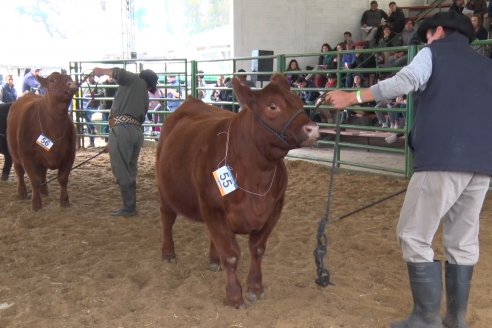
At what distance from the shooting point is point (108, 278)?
4004 mm

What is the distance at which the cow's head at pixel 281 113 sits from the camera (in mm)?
3051

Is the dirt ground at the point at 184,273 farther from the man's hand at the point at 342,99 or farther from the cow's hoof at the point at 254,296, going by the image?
the man's hand at the point at 342,99

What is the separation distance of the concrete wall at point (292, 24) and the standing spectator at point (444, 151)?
12102mm

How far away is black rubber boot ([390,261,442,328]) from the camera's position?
2943 millimetres

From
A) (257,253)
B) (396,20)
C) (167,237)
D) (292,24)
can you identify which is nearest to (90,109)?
(292,24)

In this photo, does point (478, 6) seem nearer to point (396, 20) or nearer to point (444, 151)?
point (396, 20)

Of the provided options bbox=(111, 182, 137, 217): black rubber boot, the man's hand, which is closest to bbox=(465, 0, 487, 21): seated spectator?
bbox=(111, 182, 137, 217): black rubber boot

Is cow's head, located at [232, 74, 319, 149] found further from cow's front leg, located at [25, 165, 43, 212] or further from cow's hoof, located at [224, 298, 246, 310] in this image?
cow's front leg, located at [25, 165, 43, 212]

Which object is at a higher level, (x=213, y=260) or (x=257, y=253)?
(x=257, y=253)

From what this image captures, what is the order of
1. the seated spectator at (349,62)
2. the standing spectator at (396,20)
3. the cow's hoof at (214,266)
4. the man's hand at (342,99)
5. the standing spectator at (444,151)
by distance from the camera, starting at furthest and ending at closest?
the standing spectator at (396,20) < the seated spectator at (349,62) < the cow's hoof at (214,266) < the man's hand at (342,99) < the standing spectator at (444,151)

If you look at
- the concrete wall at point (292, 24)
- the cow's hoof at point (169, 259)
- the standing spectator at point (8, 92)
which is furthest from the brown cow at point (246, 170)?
the standing spectator at point (8, 92)

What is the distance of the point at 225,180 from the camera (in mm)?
3326

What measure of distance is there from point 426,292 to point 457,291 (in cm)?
21

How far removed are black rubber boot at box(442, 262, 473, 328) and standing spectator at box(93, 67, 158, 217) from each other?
12.2 ft
